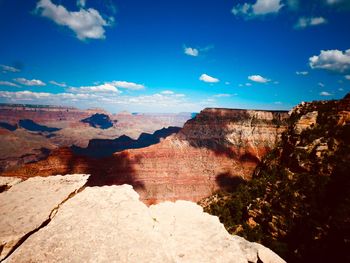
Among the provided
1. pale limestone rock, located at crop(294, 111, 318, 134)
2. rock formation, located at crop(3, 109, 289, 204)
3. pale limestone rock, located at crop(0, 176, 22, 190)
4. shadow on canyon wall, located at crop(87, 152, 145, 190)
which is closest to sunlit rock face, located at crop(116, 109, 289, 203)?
rock formation, located at crop(3, 109, 289, 204)

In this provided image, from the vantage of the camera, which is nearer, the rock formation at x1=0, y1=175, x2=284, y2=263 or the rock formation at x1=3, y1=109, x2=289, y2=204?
the rock formation at x1=0, y1=175, x2=284, y2=263

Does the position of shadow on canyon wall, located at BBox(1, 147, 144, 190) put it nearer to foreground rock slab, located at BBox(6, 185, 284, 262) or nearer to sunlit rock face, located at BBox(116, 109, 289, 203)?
sunlit rock face, located at BBox(116, 109, 289, 203)

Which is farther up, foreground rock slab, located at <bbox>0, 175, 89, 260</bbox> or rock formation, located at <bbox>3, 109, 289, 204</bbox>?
foreground rock slab, located at <bbox>0, 175, 89, 260</bbox>

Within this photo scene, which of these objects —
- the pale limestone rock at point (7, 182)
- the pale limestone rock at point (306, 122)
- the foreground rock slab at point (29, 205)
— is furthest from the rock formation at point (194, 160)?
the foreground rock slab at point (29, 205)

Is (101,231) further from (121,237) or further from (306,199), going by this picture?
(306,199)

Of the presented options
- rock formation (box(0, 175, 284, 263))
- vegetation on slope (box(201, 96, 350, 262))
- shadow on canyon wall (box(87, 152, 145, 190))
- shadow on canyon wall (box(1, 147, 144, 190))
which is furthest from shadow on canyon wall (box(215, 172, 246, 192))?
rock formation (box(0, 175, 284, 263))

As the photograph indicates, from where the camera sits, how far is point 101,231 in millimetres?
6871

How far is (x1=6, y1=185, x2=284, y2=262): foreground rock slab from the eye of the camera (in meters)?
6.08

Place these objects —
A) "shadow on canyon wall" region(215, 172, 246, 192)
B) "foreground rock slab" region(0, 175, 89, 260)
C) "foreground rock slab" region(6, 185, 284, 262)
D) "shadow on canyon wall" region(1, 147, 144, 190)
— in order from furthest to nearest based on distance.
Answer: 1. "shadow on canyon wall" region(215, 172, 246, 192)
2. "shadow on canyon wall" region(1, 147, 144, 190)
3. "foreground rock slab" region(0, 175, 89, 260)
4. "foreground rock slab" region(6, 185, 284, 262)

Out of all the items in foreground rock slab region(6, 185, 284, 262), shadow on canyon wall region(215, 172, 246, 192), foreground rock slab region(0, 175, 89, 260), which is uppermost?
foreground rock slab region(0, 175, 89, 260)

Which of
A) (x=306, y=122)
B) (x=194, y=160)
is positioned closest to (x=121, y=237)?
(x=306, y=122)

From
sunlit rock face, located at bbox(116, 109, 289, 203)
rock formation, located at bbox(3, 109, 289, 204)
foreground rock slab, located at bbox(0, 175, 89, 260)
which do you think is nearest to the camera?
foreground rock slab, located at bbox(0, 175, 89, 260)

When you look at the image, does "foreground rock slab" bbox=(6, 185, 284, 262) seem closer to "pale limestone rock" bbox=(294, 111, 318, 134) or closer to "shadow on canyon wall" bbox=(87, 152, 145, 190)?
"pale limestone rock" bbox=(294, 111, 318, 134)

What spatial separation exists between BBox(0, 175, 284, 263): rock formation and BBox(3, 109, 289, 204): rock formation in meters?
55.5
